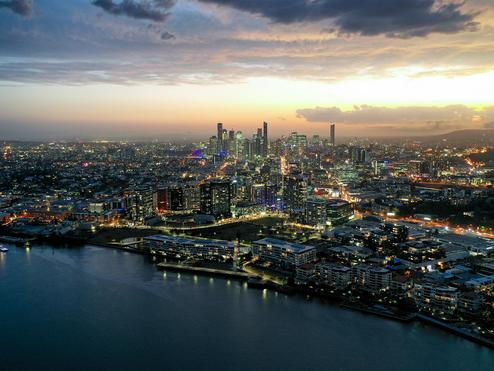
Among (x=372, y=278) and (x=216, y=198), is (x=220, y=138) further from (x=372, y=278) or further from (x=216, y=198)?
(x=372, y=278)

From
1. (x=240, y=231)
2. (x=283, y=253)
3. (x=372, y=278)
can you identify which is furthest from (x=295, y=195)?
(x=372, y=278)

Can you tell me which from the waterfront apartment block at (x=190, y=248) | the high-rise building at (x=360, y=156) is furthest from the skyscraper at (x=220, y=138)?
the waterfront apartment block at (x=190, y=248)

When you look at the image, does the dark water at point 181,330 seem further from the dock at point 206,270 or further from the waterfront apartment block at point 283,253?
the waterfront apartment block at point 283,253

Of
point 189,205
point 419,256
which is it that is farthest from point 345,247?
point 189,205

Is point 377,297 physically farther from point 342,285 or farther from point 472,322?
point 472,322

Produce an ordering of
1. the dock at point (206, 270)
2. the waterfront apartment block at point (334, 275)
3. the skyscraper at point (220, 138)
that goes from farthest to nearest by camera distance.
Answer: the skyscraper at point (220, 138)
the dock at point (206, 270)
the waterfront apartment block at point (334, 275)

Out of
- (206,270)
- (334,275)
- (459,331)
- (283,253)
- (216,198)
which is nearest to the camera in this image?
(459,331)
